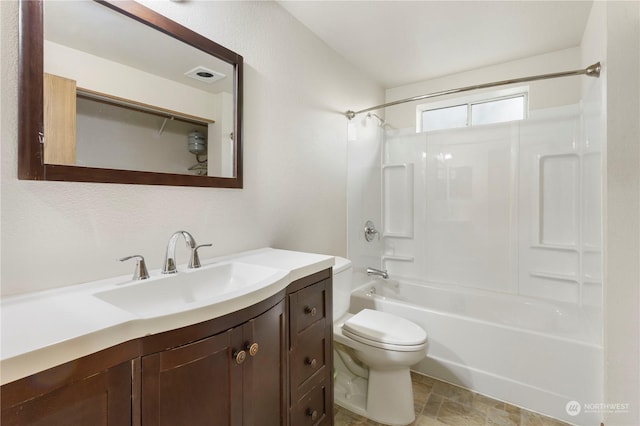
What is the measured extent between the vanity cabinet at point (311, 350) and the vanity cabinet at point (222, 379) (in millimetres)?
101

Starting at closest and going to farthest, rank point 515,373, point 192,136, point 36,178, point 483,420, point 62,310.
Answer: point 62,310 < point 36,178 < point 192,136 < point 483,420 < point 515,373

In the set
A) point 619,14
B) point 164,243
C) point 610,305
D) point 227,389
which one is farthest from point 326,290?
point 619,14

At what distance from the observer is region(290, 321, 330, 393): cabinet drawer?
1.20 metres

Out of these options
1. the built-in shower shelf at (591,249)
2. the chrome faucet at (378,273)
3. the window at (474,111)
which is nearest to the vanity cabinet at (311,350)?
the chrome faucet at (378,273)

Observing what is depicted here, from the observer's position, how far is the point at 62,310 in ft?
2.51

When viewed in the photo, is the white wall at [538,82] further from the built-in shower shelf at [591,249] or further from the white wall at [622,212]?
the built-in shower shelf at [591,249]

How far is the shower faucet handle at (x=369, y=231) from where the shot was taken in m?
2.78

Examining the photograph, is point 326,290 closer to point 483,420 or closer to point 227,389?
point 227,389

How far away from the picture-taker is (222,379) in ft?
2.77

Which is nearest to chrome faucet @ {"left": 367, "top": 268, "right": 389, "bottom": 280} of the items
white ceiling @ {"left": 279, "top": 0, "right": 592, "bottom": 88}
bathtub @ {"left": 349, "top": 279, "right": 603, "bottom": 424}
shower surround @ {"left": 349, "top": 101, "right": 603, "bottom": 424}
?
shower surround @ {"left": 349, "top": 101, "right": 603, "bottom": 424}

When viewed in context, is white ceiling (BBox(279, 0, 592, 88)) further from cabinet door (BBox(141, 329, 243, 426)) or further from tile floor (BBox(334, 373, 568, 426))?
tile floor (BBox(334, 373, 568, 426))

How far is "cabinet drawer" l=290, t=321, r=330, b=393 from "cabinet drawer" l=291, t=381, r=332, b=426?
8cm

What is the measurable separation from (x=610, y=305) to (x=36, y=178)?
2.44 meters

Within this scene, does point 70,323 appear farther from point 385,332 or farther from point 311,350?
point 385,332
